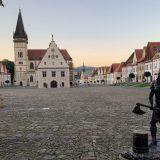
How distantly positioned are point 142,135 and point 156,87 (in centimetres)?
113

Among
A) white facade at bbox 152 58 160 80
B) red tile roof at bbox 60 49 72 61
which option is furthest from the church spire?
white facade at bbox 152 58 160 80

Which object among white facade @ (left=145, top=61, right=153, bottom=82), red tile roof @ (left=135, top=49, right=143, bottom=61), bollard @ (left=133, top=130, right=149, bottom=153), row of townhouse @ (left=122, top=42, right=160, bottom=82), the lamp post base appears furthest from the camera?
red tile roof @ (left=135, top=49, right=143, bottom=61)

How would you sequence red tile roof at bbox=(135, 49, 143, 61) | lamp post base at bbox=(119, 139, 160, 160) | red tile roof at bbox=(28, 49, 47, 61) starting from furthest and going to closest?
red tile roof at bbox=(28, 49, 47, 61), red tile roof at bbox=(135, 49, 143, 61), lamp post base at bbox=(119, 139, 160, 160)

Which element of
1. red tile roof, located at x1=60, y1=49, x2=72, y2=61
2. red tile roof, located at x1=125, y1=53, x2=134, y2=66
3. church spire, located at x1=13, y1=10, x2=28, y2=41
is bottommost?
red tile roof, located at x1=125, y1=53, x2=134, y2=66

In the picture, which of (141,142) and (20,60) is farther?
(20,60)

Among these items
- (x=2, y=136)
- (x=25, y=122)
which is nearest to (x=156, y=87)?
(x=2, y=136)

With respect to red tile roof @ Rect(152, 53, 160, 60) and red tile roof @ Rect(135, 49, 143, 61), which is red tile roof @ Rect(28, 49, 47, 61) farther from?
red tile roof @ Rect(152, 53, 160, 60)

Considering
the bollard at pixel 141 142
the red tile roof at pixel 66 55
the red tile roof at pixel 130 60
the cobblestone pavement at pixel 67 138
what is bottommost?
the cobblestone pavement at pixel 67 138

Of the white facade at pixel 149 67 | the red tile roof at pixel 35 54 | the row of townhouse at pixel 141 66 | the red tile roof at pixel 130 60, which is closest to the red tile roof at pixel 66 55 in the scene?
the red tile roof at pixel 35 54

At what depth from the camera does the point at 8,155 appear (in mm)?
6930

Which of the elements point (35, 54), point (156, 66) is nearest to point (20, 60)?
point (35, 54)

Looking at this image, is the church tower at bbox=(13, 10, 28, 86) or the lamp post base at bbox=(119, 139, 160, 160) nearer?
the lamp post base at bbox=(119, 139, 160, 160)

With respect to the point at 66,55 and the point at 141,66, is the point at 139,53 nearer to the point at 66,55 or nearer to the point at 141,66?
the point at 141,66

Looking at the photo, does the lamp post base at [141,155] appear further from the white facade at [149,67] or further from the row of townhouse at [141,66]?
the white facade at [149,67]
